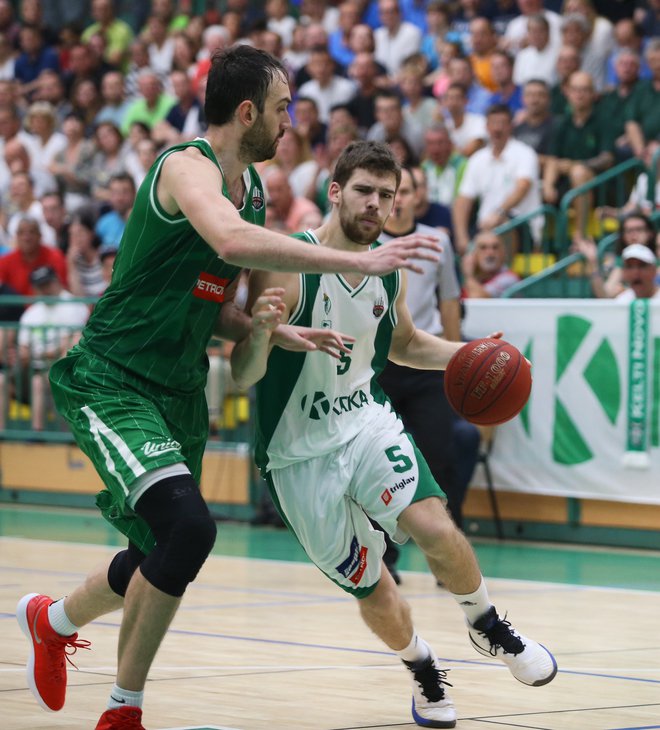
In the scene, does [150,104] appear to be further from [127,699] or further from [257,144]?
[127,699]

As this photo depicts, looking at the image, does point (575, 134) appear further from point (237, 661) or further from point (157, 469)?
point (157, 469)

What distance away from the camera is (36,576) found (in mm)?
8820

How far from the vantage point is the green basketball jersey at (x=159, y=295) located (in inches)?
179

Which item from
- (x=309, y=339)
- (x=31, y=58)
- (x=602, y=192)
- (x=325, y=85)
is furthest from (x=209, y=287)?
(x=31, y=58)

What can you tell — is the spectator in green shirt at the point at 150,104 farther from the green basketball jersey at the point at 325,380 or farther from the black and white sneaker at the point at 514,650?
the black and white sneaker at the point at 514,650

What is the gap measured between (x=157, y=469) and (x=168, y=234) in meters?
0.73

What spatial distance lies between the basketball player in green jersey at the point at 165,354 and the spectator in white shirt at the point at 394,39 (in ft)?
39.3

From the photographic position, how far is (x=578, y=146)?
44.7ft

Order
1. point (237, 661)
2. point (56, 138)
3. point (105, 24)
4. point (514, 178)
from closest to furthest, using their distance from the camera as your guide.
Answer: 1. point (237, 661)
2. point (514, 178)
3. point (56, 138)
4. point (105, 24)

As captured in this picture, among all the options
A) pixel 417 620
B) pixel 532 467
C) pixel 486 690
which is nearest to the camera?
pixel 486 690

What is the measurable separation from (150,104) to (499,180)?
607cm

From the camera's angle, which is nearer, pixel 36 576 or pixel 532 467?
pixel 36 576

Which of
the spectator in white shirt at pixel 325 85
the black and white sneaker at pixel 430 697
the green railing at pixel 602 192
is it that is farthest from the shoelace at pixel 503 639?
the spectator in white shirt at pixel 325 85

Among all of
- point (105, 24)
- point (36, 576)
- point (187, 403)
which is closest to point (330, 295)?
point (187, 403)
